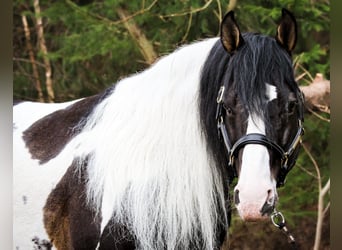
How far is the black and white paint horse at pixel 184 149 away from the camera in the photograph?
4.68 ft

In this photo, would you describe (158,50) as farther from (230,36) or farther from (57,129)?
(230,36)

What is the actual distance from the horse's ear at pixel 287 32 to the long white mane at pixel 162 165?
7.0 inches

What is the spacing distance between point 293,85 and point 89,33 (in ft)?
3.42

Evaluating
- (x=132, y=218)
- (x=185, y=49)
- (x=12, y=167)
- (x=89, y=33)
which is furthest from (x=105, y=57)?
(x=132, y=218)

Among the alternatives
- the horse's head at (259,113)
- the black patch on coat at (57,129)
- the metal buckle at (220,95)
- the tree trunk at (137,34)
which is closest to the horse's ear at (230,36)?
the horse's head at (259,113)

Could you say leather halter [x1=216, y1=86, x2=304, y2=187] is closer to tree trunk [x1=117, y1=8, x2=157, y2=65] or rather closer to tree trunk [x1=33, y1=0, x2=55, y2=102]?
tree trunk [x1=117, y1=8, x2=157, y2=65]

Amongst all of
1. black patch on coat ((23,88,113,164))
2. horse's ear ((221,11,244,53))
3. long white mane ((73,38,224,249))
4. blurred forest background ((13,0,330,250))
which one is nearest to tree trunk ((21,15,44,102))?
blurred forest background ((13,0,330,250))

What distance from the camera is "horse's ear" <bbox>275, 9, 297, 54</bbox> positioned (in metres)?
1.50

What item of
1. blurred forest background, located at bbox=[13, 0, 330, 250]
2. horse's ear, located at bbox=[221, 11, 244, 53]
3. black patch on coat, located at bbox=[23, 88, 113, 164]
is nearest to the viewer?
horse's ear, located at bbox=[221, 11, 244, 53]

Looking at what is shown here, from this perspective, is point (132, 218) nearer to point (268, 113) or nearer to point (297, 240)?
point (268, 113)

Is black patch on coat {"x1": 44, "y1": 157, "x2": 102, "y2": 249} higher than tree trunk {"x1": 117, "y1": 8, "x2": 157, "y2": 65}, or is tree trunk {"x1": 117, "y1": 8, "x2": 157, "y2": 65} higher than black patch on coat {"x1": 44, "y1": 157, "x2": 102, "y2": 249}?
tree trunk {"x1": 117, "y1": 8, "x2": 157, "y2": 65}

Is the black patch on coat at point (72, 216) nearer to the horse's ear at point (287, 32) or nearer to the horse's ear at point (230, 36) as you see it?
the horse's ear at point (230, 36)

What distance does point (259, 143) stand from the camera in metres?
1.39

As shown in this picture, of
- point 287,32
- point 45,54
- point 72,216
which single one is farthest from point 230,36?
point 45,54
